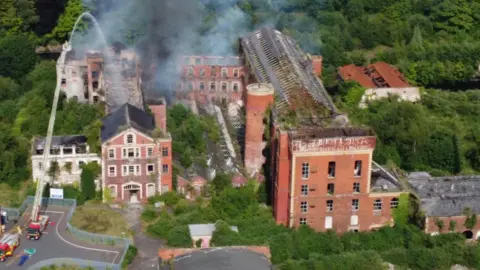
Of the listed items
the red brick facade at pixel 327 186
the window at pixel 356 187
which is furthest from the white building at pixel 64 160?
the window at pixel 356 187

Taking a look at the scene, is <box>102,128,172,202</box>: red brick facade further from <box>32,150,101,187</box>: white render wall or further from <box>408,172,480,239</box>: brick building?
<box>408,172,480,239</box>: brick building

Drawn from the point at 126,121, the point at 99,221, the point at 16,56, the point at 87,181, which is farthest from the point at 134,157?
the point at 16,56

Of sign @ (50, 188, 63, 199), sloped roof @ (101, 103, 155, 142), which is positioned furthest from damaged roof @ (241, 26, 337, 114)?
sign @ (50, 188, 63, 199)

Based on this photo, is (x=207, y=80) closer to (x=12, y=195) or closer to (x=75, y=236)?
(x=12, y=195)

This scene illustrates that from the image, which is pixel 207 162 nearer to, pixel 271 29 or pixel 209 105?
pixel 209 105

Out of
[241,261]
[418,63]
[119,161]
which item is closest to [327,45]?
[418,63]
